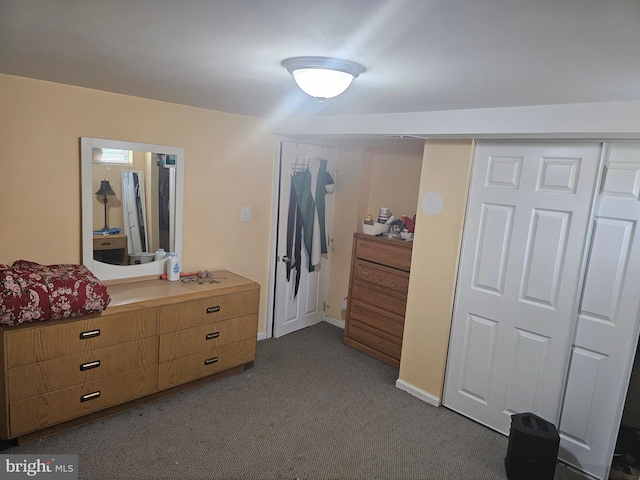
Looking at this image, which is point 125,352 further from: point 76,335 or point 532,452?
point 532,452

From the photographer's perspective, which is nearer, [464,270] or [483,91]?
[483,91]

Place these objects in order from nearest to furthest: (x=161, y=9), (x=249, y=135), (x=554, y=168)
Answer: (x=161, y=9)
(x=554, y=168)
(x=249, y=135)

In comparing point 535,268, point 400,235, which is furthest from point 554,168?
point 400,235

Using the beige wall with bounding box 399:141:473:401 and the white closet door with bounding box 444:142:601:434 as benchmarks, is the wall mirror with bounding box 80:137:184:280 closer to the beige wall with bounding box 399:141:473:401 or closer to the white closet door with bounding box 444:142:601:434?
the beige wall with bounding box 399:141:473:401

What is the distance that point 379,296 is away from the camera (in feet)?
12.2

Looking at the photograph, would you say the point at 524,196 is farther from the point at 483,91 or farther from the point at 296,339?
the point at 296,339

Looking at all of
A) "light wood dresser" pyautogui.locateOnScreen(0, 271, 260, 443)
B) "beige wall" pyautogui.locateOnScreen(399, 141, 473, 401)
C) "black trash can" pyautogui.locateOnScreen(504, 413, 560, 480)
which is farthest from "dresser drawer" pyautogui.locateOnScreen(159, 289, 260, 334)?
"black trash can" pyautogui.locateOnScreen(504, 413, 560, 480)

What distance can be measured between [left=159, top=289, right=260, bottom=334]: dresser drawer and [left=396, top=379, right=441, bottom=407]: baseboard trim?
1261 millimetres

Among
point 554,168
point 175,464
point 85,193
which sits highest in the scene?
point 554,168

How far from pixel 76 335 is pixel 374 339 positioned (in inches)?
93.4

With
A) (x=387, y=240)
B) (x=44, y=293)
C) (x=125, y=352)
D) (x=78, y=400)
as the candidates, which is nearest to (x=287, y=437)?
(x=125, y=352)

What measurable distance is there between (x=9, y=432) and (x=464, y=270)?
2.84m

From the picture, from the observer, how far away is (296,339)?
13.4 ft

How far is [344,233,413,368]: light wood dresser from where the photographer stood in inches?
140
